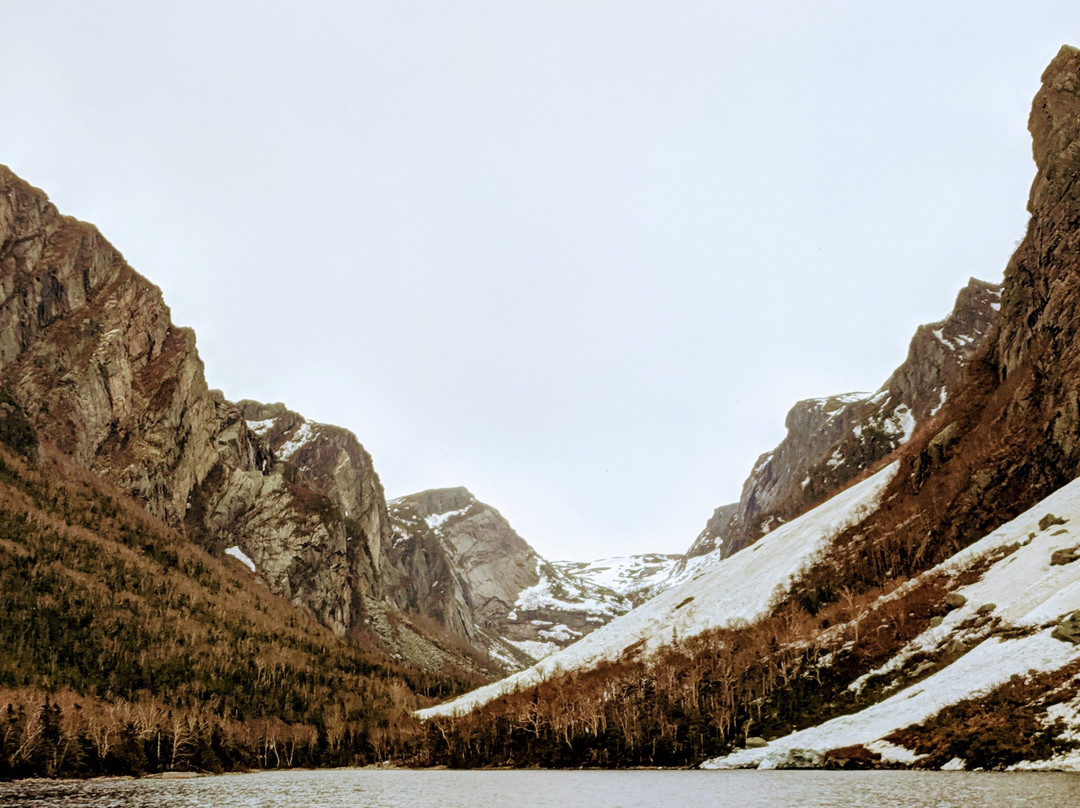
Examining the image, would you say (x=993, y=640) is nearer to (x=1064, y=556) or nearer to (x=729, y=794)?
(x=1064, y=556)

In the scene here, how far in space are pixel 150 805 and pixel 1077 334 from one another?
77296 mm

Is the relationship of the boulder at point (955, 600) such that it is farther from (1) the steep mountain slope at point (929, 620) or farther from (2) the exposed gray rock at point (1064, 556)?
(2) the exposed gray rock at point (1064, 556)

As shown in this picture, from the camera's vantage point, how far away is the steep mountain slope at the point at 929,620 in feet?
127

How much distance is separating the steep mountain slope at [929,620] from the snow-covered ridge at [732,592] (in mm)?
687

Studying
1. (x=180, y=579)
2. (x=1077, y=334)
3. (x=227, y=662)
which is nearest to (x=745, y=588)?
(x=1077, y=334)

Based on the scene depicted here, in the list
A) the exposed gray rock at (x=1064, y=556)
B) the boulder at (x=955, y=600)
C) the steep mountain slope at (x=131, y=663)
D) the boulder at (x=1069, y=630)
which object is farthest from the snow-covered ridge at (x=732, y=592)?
the boulder at (x=1069, y=630)

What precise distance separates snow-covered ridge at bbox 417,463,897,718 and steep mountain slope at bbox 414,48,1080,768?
2.25 feet

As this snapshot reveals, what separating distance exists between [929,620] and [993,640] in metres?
10.3

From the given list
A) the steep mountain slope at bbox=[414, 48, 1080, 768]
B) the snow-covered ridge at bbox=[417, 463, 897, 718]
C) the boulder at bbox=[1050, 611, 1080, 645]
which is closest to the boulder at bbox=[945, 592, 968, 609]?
the steep mountain slope at bbox=[414, 48, 1080, 768]

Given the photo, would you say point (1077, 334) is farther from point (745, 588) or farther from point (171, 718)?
point (171, 718)

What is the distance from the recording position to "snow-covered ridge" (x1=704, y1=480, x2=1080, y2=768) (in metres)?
38.2

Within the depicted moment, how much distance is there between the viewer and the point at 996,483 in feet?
209

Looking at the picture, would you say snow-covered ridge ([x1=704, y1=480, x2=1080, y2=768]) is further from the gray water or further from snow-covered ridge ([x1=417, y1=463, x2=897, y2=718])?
snow-covered ridge ([x1=417, y1=463, x2=897, y2=718])

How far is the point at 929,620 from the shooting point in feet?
174
